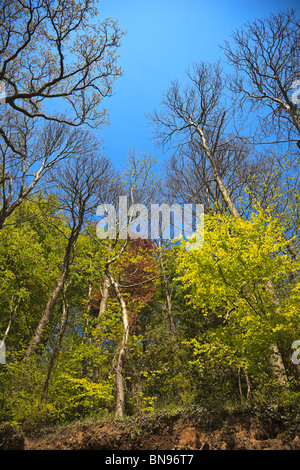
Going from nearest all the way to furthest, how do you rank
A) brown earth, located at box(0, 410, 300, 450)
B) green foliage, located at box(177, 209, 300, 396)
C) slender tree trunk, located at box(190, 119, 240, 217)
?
brown earth, located at box(0, 410, 300, 450), green foliage, located at box(177, 209, 300, 396), slender tree trunk, located at box(190, 119, 240, 217)

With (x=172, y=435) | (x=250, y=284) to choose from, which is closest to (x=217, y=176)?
(x=250, y=284)

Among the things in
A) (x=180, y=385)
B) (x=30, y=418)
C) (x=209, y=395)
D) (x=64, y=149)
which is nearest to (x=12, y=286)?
(x=64, y=149)

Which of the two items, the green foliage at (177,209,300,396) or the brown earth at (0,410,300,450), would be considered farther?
the green foliage at (177,209,300,396)

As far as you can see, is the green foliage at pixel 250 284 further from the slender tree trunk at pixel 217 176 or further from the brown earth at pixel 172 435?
the slender tree trunk at pixel 217 176

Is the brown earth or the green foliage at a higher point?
the green foliage

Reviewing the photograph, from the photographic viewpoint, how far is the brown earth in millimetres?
4551

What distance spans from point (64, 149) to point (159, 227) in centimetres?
619

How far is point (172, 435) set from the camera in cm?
506

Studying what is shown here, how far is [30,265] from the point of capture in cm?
1360

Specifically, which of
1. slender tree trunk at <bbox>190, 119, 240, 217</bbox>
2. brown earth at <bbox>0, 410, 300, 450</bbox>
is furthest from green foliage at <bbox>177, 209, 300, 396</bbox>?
slender tree trunk at <bbox>190, 119, 240, 217</bbox>

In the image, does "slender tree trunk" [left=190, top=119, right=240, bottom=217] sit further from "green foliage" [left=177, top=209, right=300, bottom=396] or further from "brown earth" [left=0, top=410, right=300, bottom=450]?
"brown earth" [left=0, top=410, right=300, bottom=450]

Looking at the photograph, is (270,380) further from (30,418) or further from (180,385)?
(30,418)

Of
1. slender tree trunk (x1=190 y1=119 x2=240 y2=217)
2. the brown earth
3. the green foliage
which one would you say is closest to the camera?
the brown earth

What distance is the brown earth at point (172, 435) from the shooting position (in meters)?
4.55
